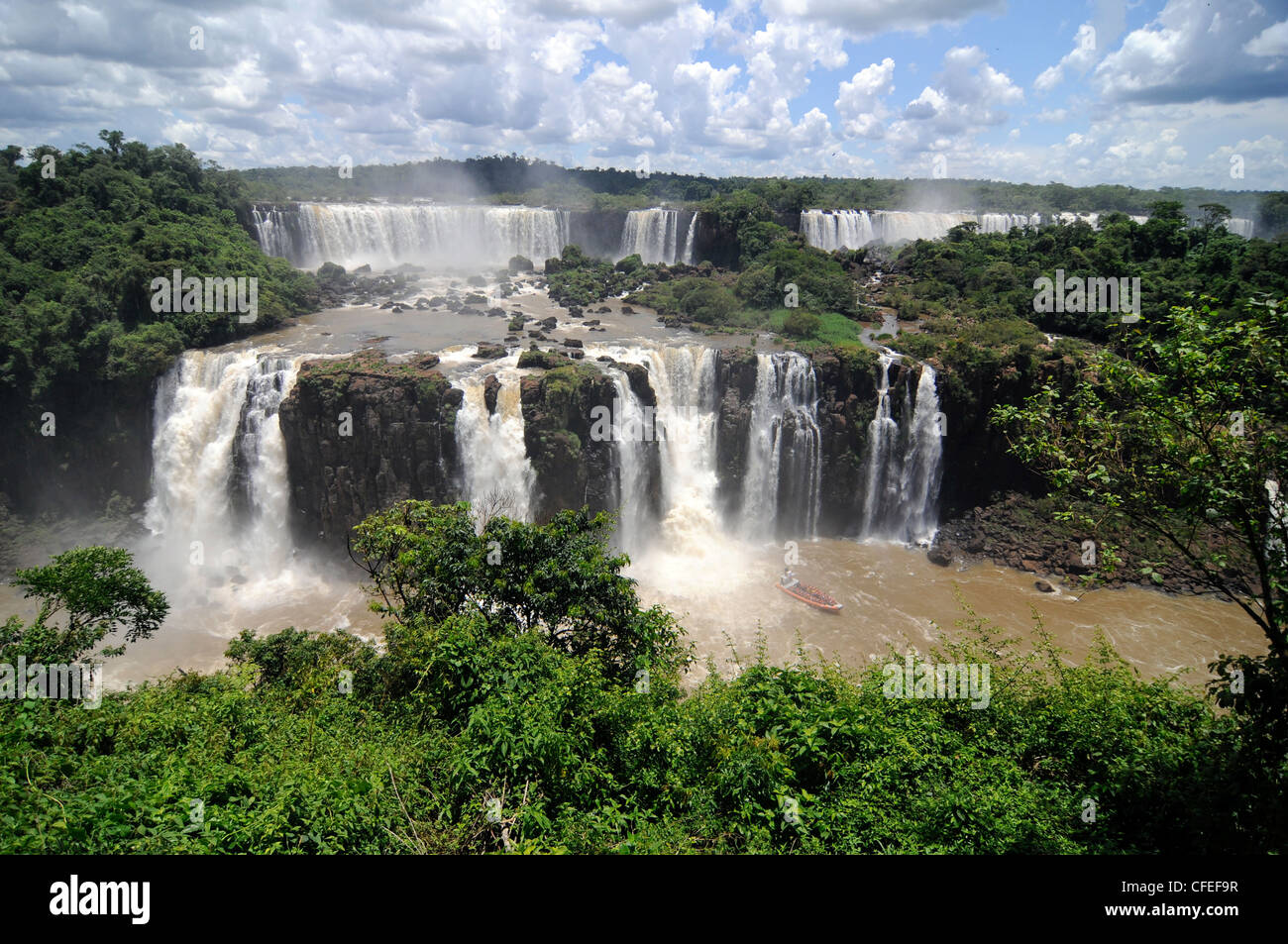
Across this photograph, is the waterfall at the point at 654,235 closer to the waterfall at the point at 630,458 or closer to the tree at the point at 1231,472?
the waterfall at the point at 630,458

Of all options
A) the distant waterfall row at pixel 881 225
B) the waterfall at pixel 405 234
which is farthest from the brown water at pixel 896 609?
the waterfall at pixel 405 234

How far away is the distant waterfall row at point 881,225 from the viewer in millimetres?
47469

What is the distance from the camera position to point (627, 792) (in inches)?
319

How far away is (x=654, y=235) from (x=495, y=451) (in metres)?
30.1

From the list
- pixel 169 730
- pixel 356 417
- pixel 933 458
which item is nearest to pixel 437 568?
pixel 169 730

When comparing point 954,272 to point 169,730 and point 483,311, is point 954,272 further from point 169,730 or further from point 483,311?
point 169,730

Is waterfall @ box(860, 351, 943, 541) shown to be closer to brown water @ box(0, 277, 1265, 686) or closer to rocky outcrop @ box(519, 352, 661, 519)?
brown water @ box(0, 277, 1265, 686)

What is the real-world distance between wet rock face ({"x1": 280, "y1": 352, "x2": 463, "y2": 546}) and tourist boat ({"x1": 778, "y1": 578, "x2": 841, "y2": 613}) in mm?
11460

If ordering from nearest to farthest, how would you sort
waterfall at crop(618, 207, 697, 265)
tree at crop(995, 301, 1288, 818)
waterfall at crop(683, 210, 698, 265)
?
tree at crop(995, 301, 1288, 818), waterfall at crop(683, 210, 698, 265), waterfall at crop(618, 207, 697, 265)

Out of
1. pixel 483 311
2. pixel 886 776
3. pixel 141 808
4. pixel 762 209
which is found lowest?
pixel 886 776

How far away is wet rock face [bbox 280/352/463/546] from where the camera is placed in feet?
73.5

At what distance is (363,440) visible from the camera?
74.3 feet

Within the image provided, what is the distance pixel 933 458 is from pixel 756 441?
6.73 m

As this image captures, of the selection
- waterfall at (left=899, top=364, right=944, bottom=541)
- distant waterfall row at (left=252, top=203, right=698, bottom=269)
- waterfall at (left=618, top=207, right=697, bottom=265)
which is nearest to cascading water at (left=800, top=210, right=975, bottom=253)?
distant waterfall row at (left=252, top=203, right=698, bottom=269)
